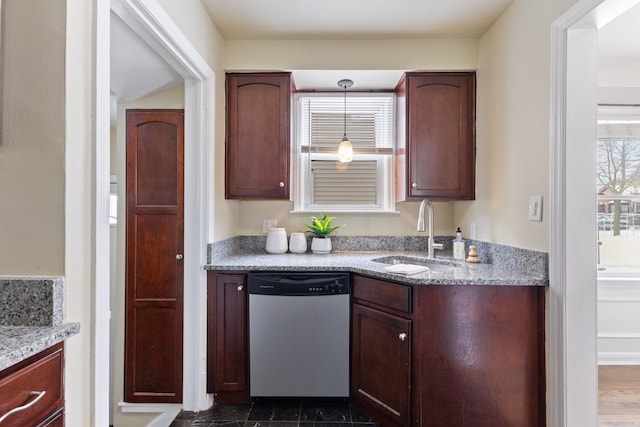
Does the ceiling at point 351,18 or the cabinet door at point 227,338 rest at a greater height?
the ceiling at point 351,18

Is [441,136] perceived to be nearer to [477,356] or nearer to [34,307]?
[477,356]

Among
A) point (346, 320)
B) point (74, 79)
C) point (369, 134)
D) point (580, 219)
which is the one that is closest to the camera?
point (74, 79)

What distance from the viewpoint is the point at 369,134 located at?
2922 mm

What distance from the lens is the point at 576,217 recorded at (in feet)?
5.21

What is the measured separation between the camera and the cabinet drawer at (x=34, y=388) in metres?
0.80

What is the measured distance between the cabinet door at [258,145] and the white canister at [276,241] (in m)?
0.32

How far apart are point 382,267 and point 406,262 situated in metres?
0.57

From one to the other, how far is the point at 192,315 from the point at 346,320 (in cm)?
96

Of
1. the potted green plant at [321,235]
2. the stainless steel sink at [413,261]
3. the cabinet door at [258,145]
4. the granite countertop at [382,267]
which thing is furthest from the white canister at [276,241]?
the stainless steel sink at [413,261]

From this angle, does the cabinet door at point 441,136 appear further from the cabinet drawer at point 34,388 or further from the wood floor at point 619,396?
the cabinet drawer at point 34,388

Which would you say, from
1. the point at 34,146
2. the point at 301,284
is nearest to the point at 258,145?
the point at 301,284

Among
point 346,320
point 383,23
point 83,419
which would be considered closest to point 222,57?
point 383,23

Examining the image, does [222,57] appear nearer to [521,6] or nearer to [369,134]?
[369,134]

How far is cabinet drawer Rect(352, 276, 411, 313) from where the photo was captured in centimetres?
182
